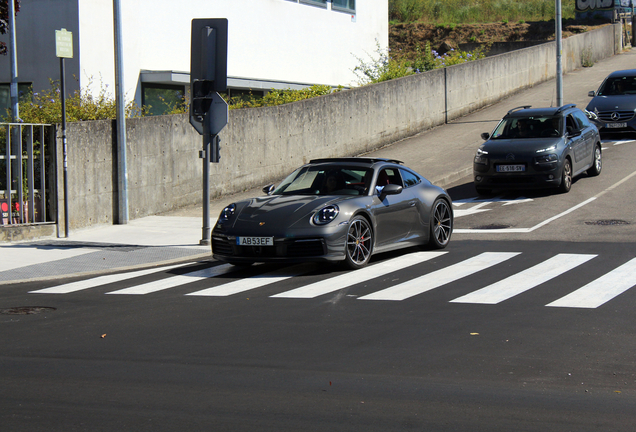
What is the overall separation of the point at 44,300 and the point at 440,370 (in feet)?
17.4

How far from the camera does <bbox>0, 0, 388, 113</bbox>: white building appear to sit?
2223 cm

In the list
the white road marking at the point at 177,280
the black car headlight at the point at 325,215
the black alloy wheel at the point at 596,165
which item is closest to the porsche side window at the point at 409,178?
the black car headlight at the point at 325,215

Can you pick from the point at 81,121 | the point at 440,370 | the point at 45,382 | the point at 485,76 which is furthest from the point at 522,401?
the point at 485,76

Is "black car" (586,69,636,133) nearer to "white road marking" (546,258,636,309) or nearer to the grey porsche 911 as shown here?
the grey porsche 911

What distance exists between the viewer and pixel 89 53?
22.2 metres

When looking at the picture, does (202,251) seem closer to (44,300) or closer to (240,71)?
(44,300)

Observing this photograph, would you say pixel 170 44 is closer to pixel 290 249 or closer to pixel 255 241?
pixel 255 241

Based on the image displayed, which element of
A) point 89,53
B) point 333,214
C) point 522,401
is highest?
point 89,53

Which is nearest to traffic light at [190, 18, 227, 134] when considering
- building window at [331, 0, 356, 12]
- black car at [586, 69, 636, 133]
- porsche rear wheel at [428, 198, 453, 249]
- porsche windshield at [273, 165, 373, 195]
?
porsche windshield at [273, 165, 373, 195]

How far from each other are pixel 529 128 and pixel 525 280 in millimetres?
9465

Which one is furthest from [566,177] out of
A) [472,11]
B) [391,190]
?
[472,11]

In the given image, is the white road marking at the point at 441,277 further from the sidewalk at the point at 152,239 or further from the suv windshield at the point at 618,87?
the suv windshield at the point at 618,87

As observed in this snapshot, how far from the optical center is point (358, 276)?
1048 centimetres

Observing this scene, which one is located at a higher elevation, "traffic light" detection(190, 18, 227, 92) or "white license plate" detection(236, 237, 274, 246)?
"traffic light" detection(190, 18, 227, 92)
